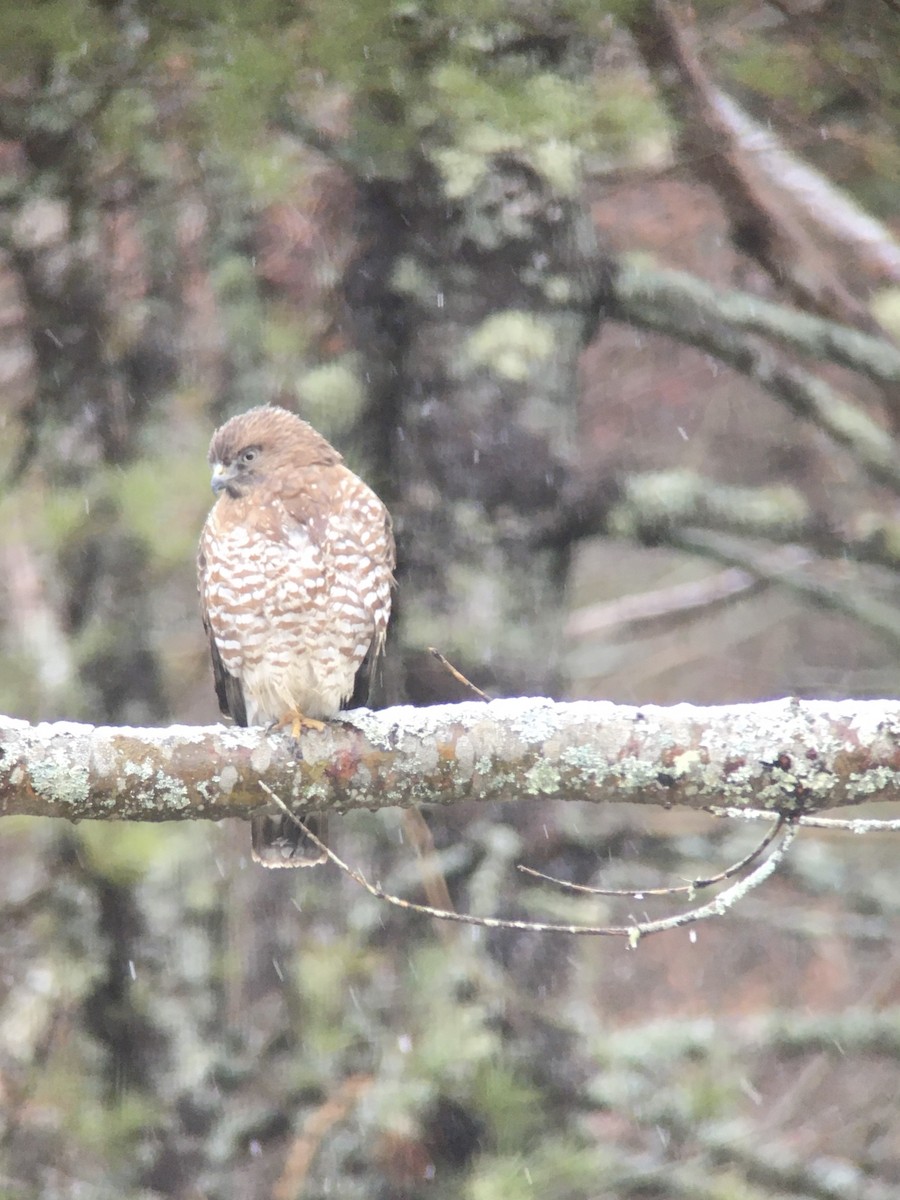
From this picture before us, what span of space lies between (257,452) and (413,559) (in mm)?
901

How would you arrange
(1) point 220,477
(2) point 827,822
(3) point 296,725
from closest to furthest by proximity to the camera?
(2) point 827,822, (3) point 296,725, (1) point 220,477

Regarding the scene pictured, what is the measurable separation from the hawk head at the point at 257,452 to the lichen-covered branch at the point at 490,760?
153 centimetres

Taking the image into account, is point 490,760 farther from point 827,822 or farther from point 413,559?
point 413,559

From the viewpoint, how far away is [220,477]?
464cm

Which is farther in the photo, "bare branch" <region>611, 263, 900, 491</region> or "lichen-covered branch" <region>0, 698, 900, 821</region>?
"bare branch" <region>611, 263, 900, 491</region>

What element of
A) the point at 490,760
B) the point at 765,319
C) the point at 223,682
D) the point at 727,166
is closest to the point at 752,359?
the point at 765,319

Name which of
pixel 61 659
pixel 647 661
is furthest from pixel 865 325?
pixel 647 661

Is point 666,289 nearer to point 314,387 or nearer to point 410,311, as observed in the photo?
point 410,311

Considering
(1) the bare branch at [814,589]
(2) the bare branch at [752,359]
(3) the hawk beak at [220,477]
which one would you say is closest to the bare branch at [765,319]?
(2) the bare branch at [752,359]

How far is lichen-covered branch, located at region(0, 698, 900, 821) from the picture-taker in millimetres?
2977

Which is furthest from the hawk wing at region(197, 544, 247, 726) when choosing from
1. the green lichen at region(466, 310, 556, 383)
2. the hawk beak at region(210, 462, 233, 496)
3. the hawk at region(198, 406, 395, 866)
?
the green lichen at region(466, 310, 556, 383)

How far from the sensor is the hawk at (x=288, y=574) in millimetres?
4504

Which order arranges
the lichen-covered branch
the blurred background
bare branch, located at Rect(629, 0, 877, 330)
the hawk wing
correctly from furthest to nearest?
the hawk wing, the blurred background, bare branch, located at Rect(629, 0, 877, 330), the lichen-covered branch

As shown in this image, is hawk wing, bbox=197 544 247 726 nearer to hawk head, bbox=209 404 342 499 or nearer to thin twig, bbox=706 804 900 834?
hawk head, bbox=209 404 342 499
